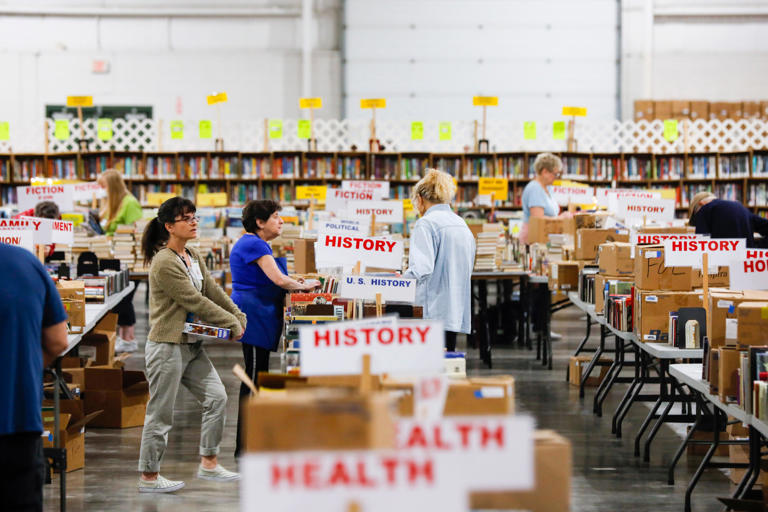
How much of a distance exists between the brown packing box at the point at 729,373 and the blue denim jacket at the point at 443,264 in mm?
1469

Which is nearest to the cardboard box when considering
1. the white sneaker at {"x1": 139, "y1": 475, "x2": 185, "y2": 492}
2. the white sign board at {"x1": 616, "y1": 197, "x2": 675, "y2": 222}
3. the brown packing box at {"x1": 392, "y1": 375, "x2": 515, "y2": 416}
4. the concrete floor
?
the white sign board at {"x1": 616, "y1": 197, "x2": 675, "y2": 222}

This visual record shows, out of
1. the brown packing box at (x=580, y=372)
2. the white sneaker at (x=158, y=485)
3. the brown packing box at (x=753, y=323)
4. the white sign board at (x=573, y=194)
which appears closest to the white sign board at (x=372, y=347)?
the brown packing box at (x=753, y=323)

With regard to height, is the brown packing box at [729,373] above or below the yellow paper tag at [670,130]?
below

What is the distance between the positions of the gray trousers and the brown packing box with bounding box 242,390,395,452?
2589 millimetres

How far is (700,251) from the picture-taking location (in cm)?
504

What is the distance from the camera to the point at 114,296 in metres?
7.11

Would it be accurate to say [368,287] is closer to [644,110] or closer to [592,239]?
[592,239]

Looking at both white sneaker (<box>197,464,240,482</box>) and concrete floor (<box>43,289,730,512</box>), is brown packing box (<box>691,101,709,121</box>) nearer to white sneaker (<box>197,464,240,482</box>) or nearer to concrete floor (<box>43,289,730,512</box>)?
concrete floor (<box>43,289,730,512</box>)

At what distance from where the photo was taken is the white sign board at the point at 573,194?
31.4ft

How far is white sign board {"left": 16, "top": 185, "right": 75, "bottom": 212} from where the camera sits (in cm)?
848

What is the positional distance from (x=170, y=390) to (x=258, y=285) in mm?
825

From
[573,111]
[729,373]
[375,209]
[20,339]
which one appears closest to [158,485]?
[20,339]

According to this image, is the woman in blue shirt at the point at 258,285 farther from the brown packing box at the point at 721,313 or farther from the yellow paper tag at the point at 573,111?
the yellow paper tag at the point at 573,111

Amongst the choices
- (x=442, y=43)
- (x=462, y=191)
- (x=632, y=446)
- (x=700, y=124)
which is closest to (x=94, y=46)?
(x=442, y=43)
